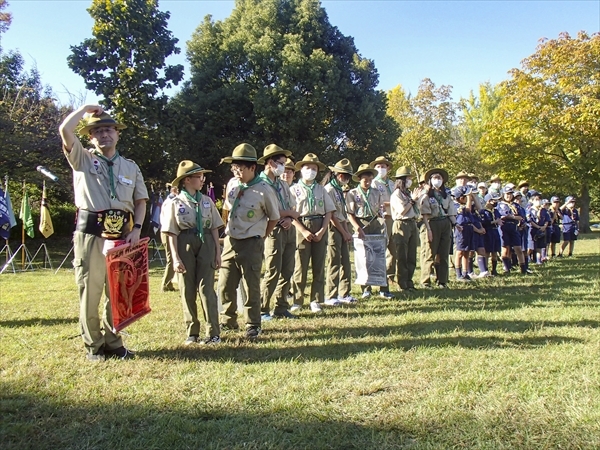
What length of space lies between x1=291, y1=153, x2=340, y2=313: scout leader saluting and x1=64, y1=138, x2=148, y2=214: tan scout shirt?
10.5 ft

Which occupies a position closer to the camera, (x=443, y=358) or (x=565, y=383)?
(x=565, y=383)

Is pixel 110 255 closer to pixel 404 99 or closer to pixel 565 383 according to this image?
pixel 565 383

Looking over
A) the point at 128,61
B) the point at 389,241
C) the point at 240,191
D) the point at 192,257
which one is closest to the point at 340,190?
the point at 389,241

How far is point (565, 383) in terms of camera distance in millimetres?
4188

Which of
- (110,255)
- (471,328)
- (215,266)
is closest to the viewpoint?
(110,255)

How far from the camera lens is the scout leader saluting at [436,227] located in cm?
969

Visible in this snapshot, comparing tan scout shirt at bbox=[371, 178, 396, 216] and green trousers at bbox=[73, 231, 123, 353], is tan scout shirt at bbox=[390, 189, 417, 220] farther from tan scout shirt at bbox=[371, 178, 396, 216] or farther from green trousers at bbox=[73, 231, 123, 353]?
green trousers at bbox=[73, 231, 123, 353]

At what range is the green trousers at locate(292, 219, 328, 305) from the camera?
782cm

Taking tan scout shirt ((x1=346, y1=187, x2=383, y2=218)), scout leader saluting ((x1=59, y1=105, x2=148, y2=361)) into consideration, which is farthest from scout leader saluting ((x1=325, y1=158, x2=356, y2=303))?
scout leader saluting ((x1=59, y1=105, x2=148, y2=361))

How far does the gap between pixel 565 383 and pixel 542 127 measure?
31.0m

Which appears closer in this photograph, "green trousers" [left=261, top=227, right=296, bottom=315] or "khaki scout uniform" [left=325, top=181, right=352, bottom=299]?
"green trousers" [left=261, top=227, right=296, bottom=315]

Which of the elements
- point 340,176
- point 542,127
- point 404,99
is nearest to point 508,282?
point 340,176

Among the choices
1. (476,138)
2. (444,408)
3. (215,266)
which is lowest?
(444,408)

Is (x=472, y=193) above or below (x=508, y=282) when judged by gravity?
above
